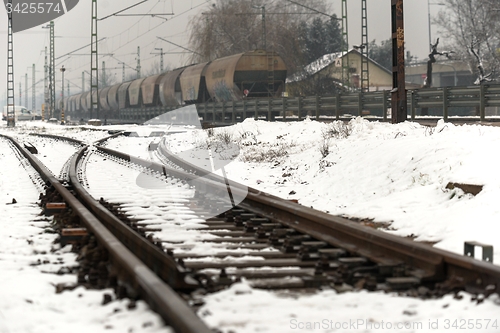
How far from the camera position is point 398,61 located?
15.0 metres

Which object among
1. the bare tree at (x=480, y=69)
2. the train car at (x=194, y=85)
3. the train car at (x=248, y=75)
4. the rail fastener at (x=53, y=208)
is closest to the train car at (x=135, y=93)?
the train car at (x=194, y=85)

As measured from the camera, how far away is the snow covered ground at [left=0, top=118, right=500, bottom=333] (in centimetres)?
397

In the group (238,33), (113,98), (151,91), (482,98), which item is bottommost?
(482,98)

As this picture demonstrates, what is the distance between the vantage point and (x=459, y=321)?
13.0ft

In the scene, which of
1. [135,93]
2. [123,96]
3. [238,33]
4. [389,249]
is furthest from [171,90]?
[389,249]

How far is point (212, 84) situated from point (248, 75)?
3.30 m

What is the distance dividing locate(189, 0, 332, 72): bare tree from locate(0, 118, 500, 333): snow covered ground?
135 ft

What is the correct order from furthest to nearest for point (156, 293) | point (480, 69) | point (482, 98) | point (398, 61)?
point (480, 69) < point (482, 98) < point (398, 61) < point (156, 293)


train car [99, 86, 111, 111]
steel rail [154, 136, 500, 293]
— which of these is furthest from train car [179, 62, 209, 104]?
steel rail [154, 136, 500, 293]

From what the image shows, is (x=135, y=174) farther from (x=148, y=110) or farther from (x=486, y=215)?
(x=148, y=110)

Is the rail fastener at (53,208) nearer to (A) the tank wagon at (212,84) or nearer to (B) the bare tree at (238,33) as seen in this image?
(A) the tank wagon at (212,84)

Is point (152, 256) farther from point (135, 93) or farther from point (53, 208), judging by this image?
point (135, 93)

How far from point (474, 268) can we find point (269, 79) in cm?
3457

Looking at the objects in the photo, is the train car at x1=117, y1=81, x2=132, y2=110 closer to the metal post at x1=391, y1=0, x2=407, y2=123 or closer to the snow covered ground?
the snow covered ground
